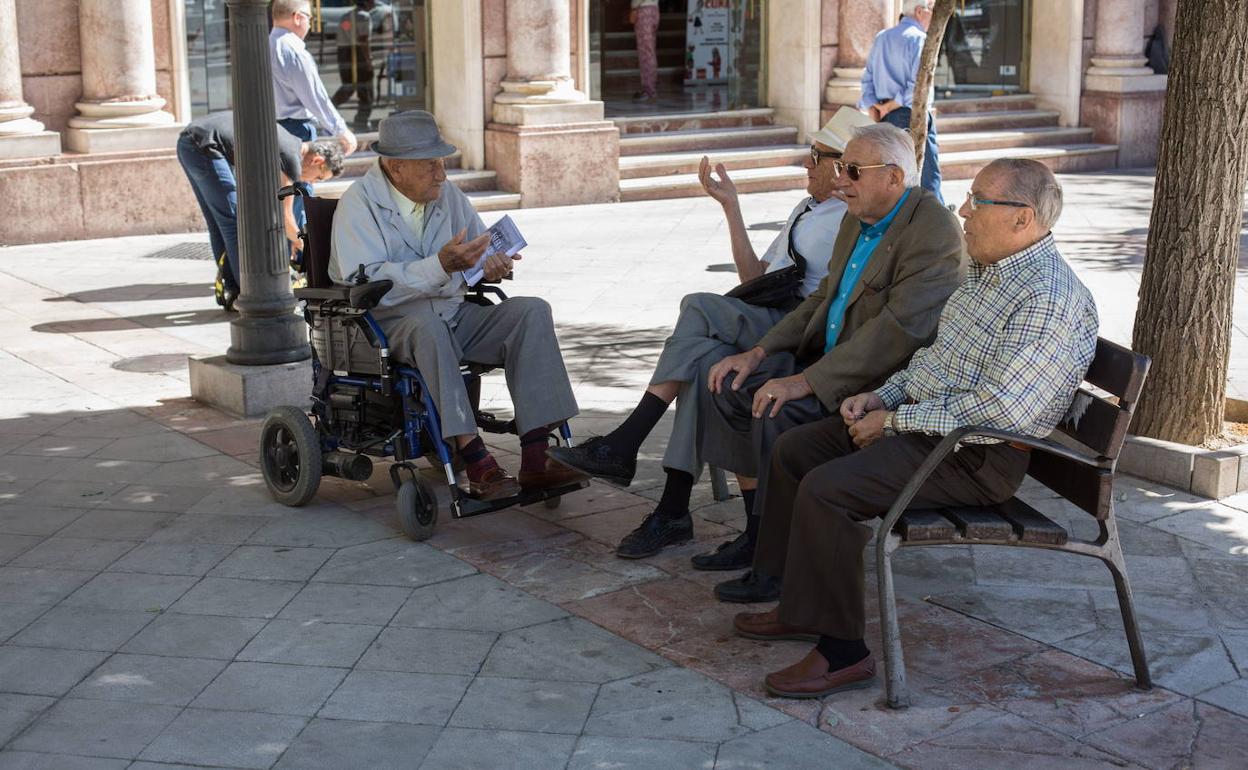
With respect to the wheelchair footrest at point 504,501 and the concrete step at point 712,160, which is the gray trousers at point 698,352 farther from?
the concrete step at point 712,160

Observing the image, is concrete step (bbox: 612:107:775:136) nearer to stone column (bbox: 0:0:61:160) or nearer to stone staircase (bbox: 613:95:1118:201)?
stone staircase (bbox: 613:95:1118:201)

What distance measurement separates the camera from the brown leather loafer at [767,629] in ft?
15.3

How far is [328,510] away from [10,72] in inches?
279

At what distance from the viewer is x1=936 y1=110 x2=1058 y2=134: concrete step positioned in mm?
16672

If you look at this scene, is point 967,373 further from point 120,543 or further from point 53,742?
point 120,543

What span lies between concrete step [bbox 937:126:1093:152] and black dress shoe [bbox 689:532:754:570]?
37.5ft

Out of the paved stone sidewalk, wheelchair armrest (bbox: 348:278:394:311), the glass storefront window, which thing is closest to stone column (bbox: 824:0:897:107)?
the glass storefront window

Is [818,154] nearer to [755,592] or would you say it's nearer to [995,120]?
[755,592]

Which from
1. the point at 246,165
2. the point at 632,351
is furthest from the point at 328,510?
the point at 632,351

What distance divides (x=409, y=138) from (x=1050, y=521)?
8.77 feet

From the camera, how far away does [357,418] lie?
19.3ft

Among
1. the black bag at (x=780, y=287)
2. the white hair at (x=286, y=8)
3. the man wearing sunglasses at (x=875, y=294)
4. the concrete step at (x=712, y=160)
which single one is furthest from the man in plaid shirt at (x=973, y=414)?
the concrete step at (x=712, y=160)

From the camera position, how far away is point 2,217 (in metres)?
11.5

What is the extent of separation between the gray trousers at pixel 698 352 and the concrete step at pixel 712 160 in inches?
352
